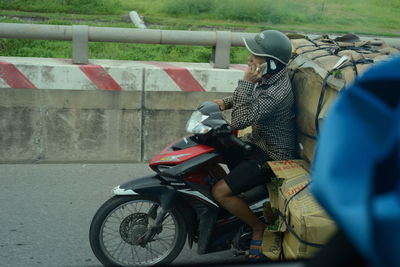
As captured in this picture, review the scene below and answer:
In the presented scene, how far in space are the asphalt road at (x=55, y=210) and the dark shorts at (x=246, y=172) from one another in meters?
0.70

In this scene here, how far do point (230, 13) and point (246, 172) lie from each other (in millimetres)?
12328

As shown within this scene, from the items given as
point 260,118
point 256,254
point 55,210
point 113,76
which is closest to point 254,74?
point 260,118

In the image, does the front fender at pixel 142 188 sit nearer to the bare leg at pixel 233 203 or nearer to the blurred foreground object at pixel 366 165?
the bare leg at pixel 233 203

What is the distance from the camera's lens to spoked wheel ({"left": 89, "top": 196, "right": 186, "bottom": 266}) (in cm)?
427

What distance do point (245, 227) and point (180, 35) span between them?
306cm

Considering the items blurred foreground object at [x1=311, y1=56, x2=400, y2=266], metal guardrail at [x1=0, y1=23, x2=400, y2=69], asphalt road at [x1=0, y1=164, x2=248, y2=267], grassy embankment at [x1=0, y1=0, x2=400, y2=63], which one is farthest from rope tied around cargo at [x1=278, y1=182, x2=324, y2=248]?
grassy embankment at [x1=0, y1=0, x2=400, y2=63]

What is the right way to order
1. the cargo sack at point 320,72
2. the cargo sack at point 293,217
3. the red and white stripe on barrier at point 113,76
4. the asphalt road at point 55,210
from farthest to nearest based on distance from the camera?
the red and white stripe on barrier at point 113,76
the asphalt road at point 55,210
the cargo sack at point 320,72
the cargo sack at point 293,217

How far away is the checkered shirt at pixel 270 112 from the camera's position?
4.24m

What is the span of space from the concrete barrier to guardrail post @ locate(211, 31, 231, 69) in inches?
6.8

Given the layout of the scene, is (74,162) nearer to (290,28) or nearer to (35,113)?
(35,113)

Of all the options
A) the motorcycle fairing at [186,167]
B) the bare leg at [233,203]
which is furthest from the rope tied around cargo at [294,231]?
the motorcycle fairing at [186,167]

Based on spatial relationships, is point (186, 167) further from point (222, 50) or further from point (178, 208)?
point (222, 50)

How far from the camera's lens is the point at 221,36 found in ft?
23.2

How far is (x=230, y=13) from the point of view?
53.2 ft
